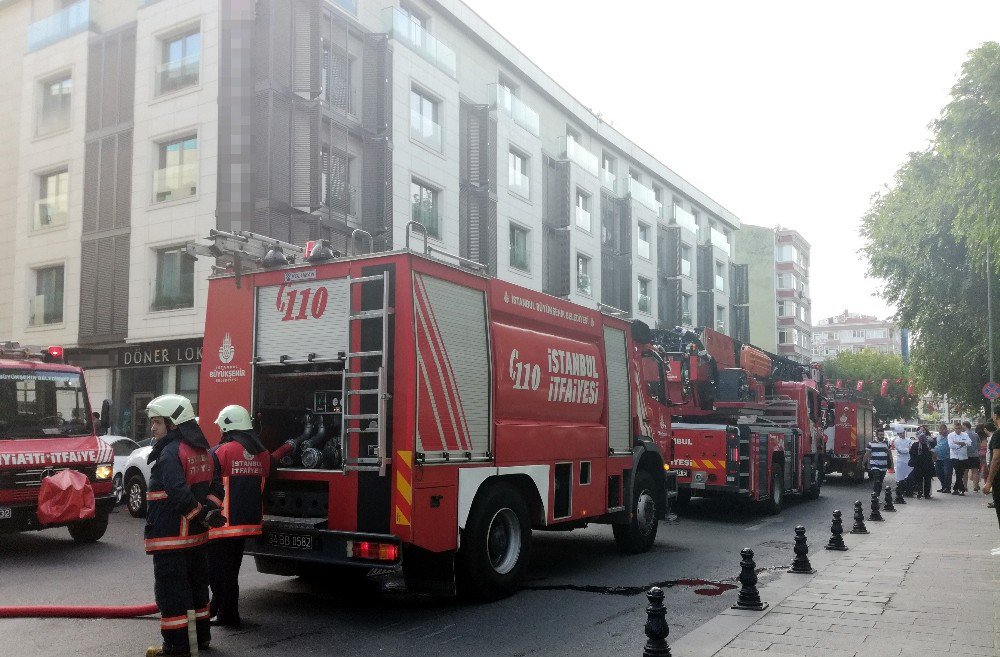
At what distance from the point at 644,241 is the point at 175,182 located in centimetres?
2436

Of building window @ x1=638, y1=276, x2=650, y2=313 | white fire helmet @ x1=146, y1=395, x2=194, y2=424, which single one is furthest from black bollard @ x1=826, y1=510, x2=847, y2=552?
building window @ x1=638, y1=276, x2=650, y2=313

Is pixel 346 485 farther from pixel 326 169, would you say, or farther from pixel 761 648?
pixel 326 169

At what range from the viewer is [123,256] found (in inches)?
963

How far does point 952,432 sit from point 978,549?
39.7ft

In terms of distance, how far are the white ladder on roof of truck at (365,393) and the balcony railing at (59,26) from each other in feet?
75.7

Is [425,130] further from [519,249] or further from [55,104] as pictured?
[55,104]

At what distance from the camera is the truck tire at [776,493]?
16641 mm

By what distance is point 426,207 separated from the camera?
26.7m

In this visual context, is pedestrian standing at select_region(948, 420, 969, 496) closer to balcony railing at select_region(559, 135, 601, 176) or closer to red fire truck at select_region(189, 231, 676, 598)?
red fire truck at select_region(189, 231, 676, 598)

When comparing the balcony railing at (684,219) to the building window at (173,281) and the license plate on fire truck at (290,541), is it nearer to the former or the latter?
the building window at (173,281)

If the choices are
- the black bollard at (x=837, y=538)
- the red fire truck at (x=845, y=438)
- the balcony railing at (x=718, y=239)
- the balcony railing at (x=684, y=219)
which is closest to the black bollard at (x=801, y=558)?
the black bollard at (x=837, y=538)

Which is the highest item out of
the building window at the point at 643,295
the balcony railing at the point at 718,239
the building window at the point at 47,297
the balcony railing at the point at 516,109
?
the balcony railing at the point at 516,109

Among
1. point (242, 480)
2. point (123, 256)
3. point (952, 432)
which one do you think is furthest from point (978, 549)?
point (123, 256)

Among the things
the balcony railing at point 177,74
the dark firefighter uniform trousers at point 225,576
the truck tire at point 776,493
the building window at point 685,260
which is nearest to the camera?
the dark firefighter uniform trousers at point 225,576
